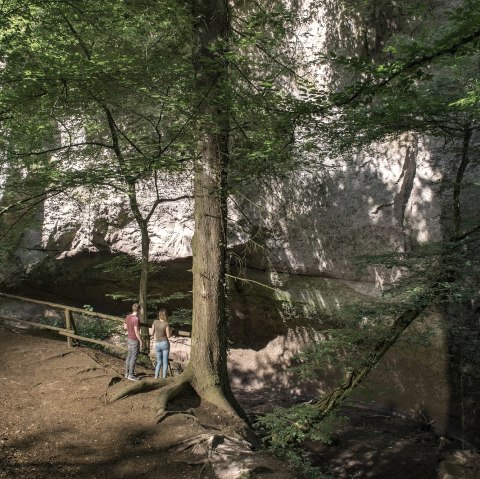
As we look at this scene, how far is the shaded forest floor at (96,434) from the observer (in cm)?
558

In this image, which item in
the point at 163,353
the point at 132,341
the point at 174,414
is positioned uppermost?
the point at 132,341

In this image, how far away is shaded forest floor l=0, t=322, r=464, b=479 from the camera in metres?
5.58

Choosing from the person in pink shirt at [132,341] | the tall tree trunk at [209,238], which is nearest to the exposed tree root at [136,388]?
the tall tree trunk at [209,238]

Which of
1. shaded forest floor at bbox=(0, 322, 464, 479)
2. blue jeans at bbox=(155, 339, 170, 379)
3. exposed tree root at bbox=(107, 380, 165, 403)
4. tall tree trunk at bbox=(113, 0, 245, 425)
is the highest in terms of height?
tall tree trunk at bbox=(113, 0, 245, 425)

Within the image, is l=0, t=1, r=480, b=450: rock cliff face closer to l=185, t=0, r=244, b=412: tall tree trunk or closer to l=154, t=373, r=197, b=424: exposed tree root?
l=185, t=0, r=244, b=412: tall tree trunk

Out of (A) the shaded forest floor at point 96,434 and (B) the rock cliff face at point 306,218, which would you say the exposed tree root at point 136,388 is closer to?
(A) the shaded forest floor at point 96,434

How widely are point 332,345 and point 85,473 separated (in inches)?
199

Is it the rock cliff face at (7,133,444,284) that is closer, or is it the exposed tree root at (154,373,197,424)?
the exposed tree root at (154,373,197,424)

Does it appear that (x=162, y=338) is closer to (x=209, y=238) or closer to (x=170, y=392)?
(x=170, y=392)

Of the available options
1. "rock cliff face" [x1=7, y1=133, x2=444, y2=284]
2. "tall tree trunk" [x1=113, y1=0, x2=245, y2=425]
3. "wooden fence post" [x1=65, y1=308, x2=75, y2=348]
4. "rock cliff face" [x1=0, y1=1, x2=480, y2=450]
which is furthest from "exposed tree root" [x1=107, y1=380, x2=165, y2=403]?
"rock cliff face" [x1=7, y1=133, x2=444, y2=284]

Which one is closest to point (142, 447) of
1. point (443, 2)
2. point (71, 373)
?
point (71, 373)

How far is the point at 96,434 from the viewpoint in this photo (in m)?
6.37

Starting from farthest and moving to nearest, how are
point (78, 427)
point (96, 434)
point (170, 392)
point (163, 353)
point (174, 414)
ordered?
point (163, 353), point (170, 392), point (174, 414), point (78, 427), point (96, 434)

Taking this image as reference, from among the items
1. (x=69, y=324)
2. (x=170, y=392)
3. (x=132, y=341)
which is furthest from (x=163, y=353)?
(x=69, y=324)
